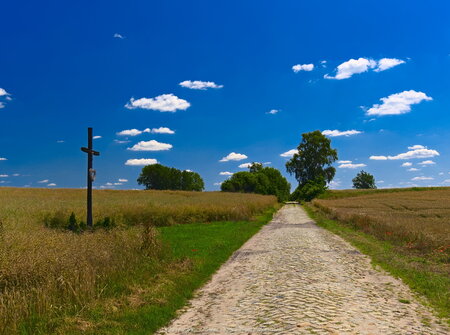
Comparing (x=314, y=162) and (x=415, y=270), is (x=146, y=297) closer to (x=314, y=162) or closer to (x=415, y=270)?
(x=415, y=270)

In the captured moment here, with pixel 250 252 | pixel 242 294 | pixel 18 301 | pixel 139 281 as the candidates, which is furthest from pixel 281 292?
pixel 250 252

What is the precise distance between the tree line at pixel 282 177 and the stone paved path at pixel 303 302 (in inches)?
3305

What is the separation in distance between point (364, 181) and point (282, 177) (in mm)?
45825

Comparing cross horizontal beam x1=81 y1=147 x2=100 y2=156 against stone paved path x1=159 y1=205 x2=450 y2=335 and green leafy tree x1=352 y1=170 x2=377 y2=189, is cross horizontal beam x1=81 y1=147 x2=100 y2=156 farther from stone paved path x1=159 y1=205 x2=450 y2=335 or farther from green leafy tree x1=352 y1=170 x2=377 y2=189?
green leafy tree x1=352 y1=170 x2=377 y2=189

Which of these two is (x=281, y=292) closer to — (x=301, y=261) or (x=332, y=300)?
(x=332, y=300)

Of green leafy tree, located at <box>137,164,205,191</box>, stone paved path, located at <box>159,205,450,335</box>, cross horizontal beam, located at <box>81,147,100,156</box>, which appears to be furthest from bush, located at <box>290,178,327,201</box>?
stone paved path, located at <box>159,205,450,335</box>

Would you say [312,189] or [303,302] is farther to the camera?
[312,189]

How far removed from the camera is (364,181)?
563 ft

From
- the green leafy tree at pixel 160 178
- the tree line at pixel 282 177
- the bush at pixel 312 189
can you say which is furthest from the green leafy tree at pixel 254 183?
the bush at pixel 312 189

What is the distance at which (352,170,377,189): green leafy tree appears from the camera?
170 metres

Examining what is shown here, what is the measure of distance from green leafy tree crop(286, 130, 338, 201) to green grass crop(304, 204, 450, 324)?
78.2 metres

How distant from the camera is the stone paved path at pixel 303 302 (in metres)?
7.04

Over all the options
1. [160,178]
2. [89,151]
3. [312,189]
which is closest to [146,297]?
[89,151]

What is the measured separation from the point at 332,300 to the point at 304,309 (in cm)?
118
